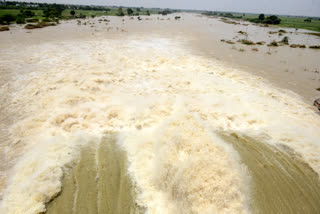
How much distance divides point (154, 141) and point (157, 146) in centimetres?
31

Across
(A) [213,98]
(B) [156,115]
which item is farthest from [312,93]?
(B) [156,115]

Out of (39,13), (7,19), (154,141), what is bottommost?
(39,13)

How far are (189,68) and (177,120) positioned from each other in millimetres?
7948

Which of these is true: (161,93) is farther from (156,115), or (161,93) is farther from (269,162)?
(269,162)

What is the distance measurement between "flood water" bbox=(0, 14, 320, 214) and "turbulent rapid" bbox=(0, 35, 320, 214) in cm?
3

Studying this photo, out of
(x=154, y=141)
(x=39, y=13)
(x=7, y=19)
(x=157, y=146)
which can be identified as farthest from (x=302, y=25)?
(x=39, y=13)

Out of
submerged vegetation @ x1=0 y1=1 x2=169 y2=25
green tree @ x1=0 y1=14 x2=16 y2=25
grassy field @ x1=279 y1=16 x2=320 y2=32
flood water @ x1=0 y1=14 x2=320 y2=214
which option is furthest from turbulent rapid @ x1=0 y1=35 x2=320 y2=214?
grassy field @ x1=279 y1=16 x2=320 y2=32

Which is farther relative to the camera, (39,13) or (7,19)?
(39,13)

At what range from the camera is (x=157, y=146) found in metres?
6.24

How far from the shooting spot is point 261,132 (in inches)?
279

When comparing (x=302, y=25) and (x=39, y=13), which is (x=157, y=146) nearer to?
(x=39, y=13)

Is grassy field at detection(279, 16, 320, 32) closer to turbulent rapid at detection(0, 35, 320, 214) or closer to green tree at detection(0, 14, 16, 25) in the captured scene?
turbulent rapid at detection(0, 35, 320, 214)

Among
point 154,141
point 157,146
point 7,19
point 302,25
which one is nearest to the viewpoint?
point 157,146

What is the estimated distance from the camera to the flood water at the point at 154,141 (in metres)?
4.48
